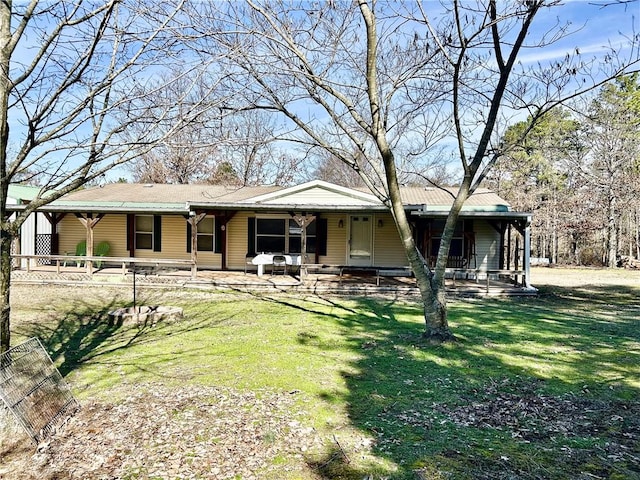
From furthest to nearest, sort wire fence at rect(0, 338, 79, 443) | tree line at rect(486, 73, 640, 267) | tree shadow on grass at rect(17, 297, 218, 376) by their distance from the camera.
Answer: tree line at rect(486, 73, 640, 267)
tree shadow on grass at rect(17, 297, 218, 376)
wire fence at rect(0, 338, 79, 443)

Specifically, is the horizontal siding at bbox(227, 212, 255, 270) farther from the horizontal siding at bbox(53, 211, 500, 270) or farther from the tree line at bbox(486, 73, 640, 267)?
→ the tree line at bbox(486, 73, 640, 267)

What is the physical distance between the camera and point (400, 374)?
5.94 metres

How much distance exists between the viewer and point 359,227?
16438mm

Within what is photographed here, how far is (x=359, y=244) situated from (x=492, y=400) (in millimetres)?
11584

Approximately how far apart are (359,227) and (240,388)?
38.1ft

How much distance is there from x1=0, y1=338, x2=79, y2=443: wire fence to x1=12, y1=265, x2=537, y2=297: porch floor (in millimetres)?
8759

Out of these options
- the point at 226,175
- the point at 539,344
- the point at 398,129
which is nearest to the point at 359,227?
the point at 398,129

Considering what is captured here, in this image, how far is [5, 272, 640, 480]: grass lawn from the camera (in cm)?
371

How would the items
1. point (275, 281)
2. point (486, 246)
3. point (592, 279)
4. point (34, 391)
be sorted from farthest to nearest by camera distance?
point (592, 279) < point (486, 246) < point (275, 281) < point (34, 391)

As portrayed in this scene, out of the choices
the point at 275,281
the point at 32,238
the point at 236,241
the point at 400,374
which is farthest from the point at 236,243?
the point at 400,374

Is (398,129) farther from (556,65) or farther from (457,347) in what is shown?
(457,347)

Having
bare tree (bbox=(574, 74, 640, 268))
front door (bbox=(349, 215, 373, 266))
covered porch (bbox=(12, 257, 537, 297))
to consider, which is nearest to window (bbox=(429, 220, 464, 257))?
covered porch (bbox=(12, 257, 537, 297))

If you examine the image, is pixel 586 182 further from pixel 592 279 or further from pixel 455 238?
pixel 455 238

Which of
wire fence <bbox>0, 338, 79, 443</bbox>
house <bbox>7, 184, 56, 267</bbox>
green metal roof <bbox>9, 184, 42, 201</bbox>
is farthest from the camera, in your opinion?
green metal roof <bbox>9, 184, 42, 201</bbox>
